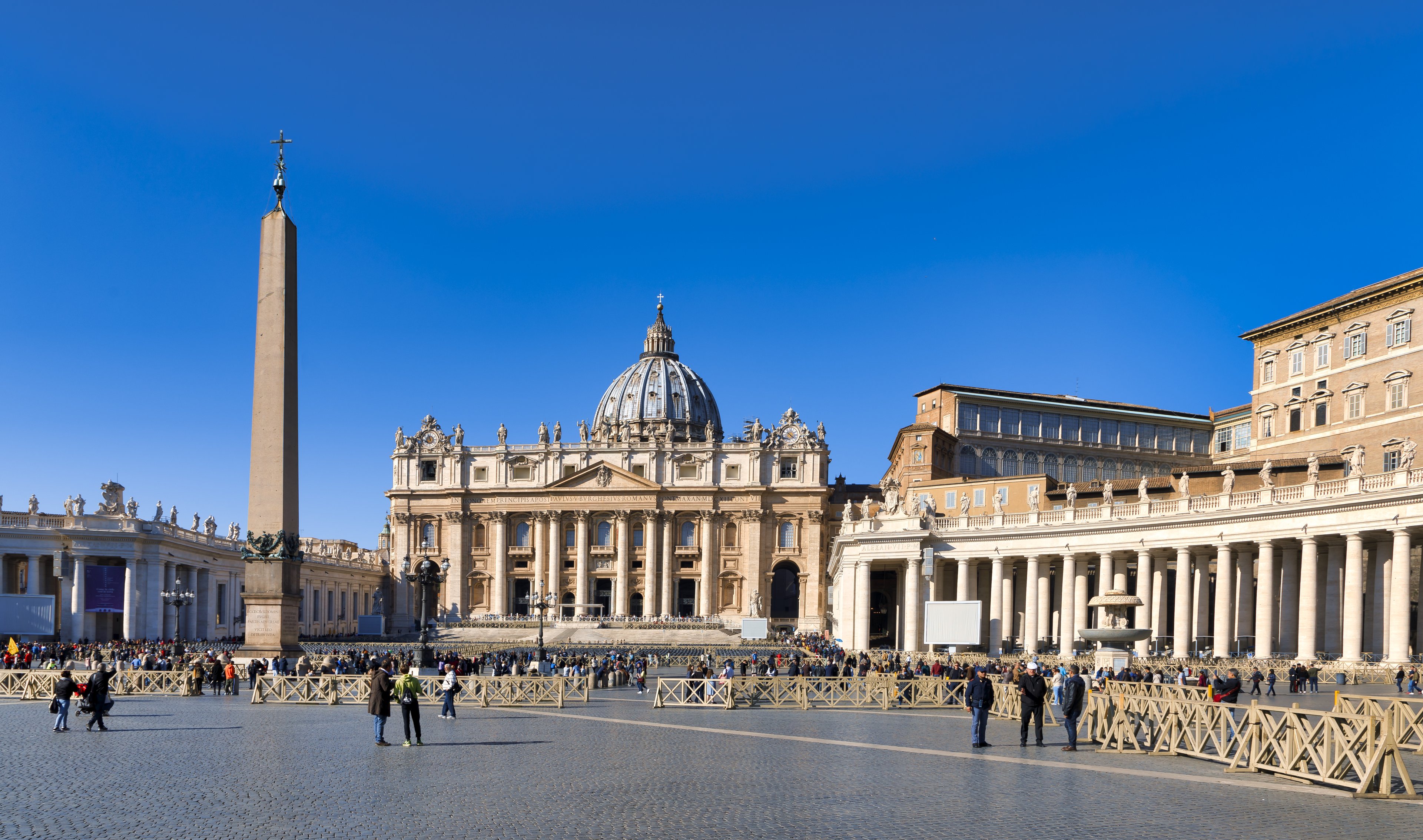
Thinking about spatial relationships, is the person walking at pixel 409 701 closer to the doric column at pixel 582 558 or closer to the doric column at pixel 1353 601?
the doric column at pixel 1353 601

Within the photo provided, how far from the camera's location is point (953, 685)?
90.5ft

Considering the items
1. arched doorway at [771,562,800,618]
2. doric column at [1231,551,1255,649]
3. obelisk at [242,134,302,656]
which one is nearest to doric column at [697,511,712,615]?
arched doorway at [771,562,800,618]

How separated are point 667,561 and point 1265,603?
7099cm

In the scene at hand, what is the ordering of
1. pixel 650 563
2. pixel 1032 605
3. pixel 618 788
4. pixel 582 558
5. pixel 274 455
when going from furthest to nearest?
Result: pixel 582 558 → pixel 650 563 → pixel 1032 605 → pixel 274 455 → pixel 618 788

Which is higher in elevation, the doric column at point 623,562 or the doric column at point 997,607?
the doric column at point 997,607

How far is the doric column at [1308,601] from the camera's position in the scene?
122ft

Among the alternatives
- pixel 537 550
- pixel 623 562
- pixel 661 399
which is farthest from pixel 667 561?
pixel 661 399

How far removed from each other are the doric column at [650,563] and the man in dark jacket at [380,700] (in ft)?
292

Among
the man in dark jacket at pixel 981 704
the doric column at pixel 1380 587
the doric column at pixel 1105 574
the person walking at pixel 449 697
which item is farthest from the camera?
the doric column at pixel 1105 574

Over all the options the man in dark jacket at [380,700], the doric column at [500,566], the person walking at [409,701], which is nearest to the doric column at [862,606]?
the person walking at [409,701]

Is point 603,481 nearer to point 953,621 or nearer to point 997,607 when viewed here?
point 997,607

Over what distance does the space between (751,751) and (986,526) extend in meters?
34.8

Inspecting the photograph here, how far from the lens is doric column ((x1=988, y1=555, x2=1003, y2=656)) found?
48969 mm

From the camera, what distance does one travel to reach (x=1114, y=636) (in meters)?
31.7
